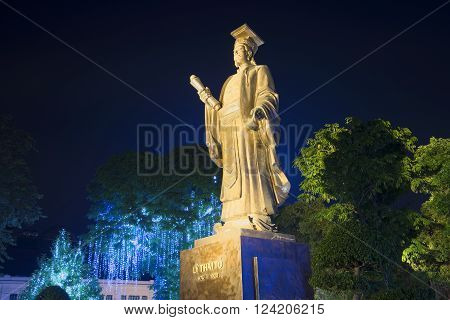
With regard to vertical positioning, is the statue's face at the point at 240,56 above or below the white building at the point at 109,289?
above

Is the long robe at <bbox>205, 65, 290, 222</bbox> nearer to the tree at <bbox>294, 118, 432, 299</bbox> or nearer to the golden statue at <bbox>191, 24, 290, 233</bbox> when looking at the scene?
the golden statue at <bbox>191, 24, 290, 233</bbox>

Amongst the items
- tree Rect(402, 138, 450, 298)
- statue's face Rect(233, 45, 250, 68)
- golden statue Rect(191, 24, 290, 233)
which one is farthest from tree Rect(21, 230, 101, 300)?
statue's face Rect(233, 45, 250, 68)

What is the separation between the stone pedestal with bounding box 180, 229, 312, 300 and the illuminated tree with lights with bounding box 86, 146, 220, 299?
19160 mm

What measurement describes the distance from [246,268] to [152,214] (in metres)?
21.3

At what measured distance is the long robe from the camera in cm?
970

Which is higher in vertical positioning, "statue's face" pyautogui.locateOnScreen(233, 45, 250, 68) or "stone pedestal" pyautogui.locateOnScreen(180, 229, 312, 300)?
"statue's face" pyautogui.locateOnScreen(233, 45, 250, 68)

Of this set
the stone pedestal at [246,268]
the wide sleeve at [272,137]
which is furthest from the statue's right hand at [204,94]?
the stone pedestal at [246,268]

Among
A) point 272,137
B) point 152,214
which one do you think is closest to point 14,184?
point 152,214

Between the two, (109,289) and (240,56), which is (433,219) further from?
(109,289)

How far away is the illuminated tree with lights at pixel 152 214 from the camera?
28.7 m

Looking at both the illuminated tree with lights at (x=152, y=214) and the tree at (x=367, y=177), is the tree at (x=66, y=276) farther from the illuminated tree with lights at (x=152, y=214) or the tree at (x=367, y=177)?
the tree at (x=367, y=177)

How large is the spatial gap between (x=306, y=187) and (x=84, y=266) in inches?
604

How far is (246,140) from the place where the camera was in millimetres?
10023

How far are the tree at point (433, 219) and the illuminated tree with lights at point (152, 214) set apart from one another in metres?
12.8
